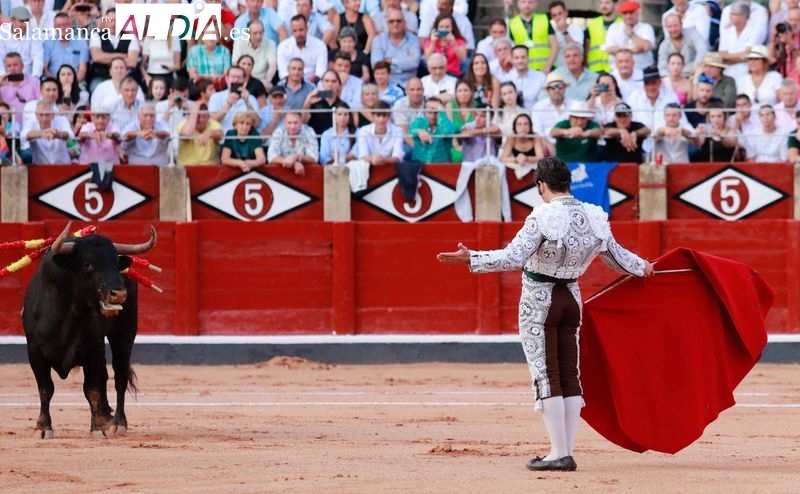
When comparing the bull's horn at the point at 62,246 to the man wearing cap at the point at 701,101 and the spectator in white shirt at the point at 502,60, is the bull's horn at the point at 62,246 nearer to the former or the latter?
the spectator in white shirt at the point at 502,60

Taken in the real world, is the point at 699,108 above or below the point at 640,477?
above

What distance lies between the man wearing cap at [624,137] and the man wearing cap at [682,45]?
938 millimetres

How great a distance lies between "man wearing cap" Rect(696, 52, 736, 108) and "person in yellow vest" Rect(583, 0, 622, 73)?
0.84 m

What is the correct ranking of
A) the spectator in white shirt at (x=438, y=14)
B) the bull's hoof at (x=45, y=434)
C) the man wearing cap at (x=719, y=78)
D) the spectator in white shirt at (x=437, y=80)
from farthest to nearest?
the spectator in white shirt at (x=438, y=14) < the man wearing cap at (x=719, y=78) < the spectator in white shirt at (x=437, y=80) < the bull's hoof at (x=45, y=434)

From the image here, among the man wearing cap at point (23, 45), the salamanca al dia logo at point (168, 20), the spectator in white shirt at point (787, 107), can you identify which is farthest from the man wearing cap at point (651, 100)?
the man wearing cap at point (23, 45)

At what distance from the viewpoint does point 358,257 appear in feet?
43.1

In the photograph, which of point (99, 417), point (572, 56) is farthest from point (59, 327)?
point (572, 56)

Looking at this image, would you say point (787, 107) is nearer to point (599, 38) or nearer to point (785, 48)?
point (785, 48)

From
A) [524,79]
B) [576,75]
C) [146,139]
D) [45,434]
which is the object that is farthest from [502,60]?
[45,434]

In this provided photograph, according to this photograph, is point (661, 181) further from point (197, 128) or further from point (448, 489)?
point (448, 489)

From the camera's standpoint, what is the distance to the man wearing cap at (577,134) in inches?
500

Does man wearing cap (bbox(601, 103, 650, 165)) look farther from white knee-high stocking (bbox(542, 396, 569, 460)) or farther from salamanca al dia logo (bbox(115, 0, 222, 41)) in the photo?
white knee-high stocking (bbox(542, 396, 569, 460))

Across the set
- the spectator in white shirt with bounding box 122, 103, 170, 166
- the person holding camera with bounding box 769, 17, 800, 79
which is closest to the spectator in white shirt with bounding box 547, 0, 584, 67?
the person holding camera with bounding box 769, 17, 800, 79

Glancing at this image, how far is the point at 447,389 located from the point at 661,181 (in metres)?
3.06
